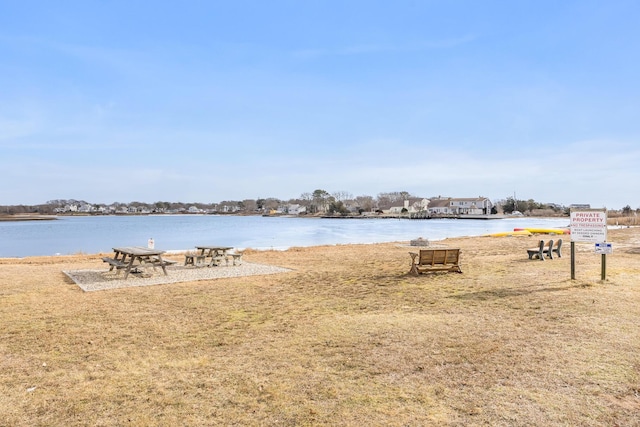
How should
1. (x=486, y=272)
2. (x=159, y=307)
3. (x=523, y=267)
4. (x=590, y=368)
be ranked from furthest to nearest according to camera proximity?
(x=523, y=267)
(x=486, y=272)
(x=159, y=307)
(x=590, y=368)

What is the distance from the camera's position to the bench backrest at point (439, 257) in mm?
10188

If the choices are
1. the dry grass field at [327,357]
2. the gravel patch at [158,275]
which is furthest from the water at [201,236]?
the dry grass field at [327,357]

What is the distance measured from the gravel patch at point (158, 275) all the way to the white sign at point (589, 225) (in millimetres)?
6787

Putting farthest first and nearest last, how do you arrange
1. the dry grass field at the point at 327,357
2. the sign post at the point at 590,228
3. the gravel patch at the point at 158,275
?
the gravel patch at the point at 158,275 < the sign post at the point at 590,228 < the dry grass field at the point at 327,357

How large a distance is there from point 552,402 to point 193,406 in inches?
106

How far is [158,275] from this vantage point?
10.7 meters

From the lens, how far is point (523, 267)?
10914 millimetres

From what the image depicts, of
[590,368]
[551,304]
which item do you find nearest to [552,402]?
[590,368]

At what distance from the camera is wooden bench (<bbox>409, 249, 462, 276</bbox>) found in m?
10.2

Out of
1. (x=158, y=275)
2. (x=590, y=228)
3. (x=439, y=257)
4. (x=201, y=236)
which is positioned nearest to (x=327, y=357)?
(x=439, y=257)

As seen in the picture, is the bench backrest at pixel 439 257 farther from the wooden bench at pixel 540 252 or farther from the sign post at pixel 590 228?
the wooden bench at pixel 540 252

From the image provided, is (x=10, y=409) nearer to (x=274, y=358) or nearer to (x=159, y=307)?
(x=274, y=358)

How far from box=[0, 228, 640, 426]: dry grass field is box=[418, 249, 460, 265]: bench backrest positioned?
2.03 metres

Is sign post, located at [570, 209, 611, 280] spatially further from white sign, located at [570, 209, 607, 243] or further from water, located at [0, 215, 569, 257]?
water, located at [0, 215, 569, 257]
